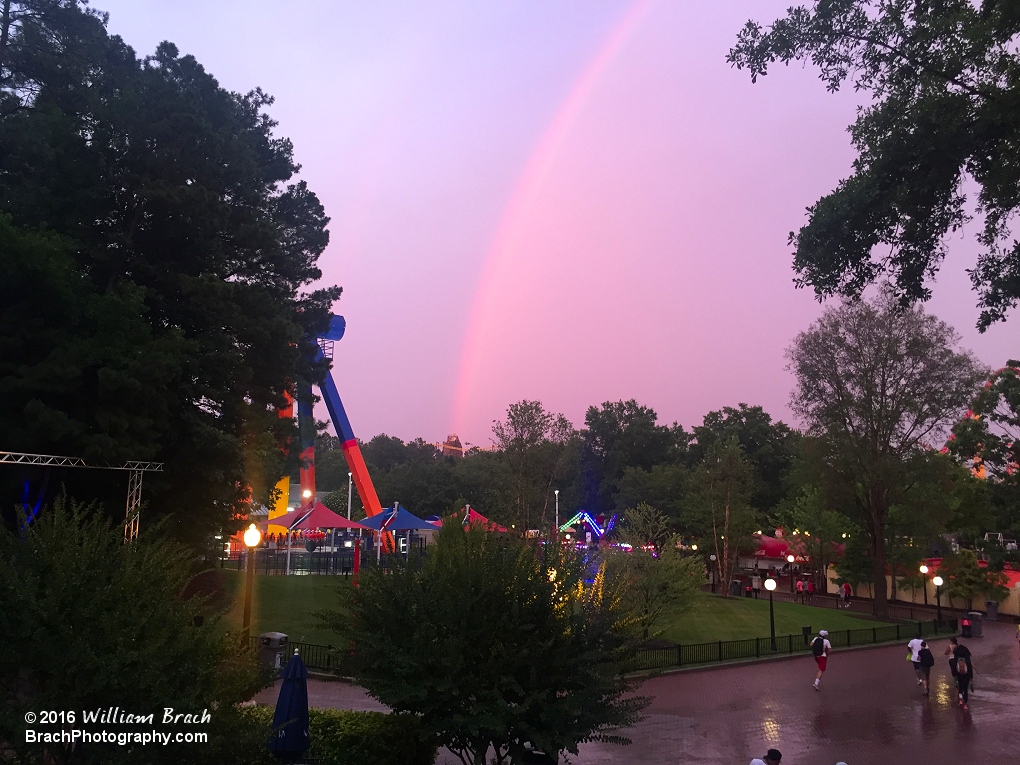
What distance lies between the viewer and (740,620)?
104ft

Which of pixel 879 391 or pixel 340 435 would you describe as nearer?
pixel 879 391

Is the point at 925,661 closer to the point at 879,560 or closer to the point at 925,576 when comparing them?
the point at 879,560

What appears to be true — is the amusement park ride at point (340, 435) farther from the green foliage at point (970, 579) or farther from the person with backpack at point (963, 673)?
the person with backpack at point (963, 673)

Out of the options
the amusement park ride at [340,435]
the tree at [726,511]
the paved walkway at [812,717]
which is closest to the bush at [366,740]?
the paved walkway at [812,717]

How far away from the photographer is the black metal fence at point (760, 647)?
70.6ft

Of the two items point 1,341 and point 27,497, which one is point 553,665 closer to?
point 1,341

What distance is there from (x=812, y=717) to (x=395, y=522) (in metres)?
25.2

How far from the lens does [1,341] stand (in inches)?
723

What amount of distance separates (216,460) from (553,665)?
1633cm

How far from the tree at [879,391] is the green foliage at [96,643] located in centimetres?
3414

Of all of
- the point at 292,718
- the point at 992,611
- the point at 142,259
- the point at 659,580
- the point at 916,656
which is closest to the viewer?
the point at 292,718

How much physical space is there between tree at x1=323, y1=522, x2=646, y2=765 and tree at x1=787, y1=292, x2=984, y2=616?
3037 centimetres

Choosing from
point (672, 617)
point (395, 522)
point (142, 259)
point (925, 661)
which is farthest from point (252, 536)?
point (395, 522)

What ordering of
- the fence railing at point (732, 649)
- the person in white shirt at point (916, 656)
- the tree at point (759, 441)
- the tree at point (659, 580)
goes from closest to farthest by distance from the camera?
the person in white shirt at point (916, 656)
the fence railing at point (732, 649)
the tree at point (659, 580)
the tree at point (759, 441)
